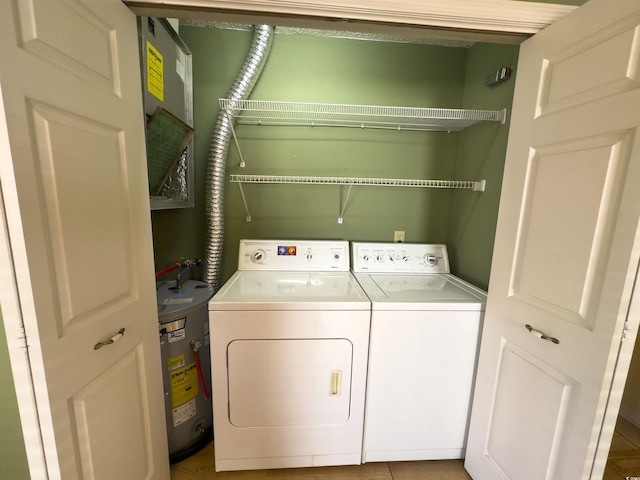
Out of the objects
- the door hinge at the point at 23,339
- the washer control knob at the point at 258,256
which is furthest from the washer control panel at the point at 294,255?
the door hinge at the point at 23,339

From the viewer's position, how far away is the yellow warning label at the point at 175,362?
4.68 feet

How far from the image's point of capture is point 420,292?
4.99 feet

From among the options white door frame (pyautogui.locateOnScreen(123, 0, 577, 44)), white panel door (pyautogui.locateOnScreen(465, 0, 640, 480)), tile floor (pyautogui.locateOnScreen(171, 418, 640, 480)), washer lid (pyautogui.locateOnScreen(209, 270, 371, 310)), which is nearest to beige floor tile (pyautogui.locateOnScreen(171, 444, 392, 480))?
tile floor (pyautogui.locateOnScreen(171, 418, 640, 480))

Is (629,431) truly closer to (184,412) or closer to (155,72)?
(184,412)

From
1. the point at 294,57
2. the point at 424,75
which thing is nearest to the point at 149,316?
the point at 294,57

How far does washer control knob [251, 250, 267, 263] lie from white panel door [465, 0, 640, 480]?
138 cm

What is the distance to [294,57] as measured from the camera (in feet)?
6.11

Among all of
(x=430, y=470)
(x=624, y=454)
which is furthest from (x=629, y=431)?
(x=430, y=470)

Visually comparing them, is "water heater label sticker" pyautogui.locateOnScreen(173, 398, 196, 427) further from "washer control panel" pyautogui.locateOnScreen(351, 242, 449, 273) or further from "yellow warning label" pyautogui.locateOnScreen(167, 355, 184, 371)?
"washer control panel" pyautogui.locateOnScreen(351, 242, 449, 273)

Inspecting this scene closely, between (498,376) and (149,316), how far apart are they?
1.62 metres

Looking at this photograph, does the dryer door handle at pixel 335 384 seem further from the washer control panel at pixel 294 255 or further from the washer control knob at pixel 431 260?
the washer control knob at pixel 431 260

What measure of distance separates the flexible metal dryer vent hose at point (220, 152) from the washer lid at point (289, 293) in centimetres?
24

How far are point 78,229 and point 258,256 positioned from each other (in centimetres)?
114

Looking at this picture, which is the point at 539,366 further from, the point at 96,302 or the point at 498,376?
the point at 96,302
